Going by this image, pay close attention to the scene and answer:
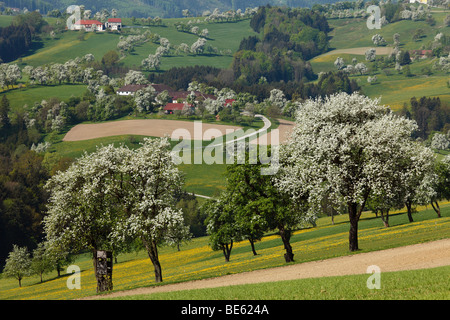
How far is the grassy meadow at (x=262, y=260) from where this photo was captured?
3331cm

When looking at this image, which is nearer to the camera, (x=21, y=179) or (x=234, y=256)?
(x=234, y=256)

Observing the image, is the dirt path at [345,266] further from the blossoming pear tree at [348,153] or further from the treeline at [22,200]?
the treeline at [22,200]

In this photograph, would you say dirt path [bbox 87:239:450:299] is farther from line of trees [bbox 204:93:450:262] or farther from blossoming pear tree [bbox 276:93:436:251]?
blossoming pear tree [bbox 276:93:436:251]

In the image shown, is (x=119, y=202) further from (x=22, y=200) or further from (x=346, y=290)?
(x=22, y=200)

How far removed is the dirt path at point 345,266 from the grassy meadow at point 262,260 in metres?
2.69

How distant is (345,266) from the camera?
43188 mm

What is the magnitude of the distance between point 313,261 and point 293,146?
12548 mm

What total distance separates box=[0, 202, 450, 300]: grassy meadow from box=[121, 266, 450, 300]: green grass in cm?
7

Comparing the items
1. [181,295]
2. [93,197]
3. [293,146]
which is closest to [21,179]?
[93,197]

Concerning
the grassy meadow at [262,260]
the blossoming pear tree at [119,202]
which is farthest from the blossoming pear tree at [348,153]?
the blossoming pear tree at [119,202]

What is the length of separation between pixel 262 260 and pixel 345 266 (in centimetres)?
2816

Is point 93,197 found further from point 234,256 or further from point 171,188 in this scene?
point 234,256
